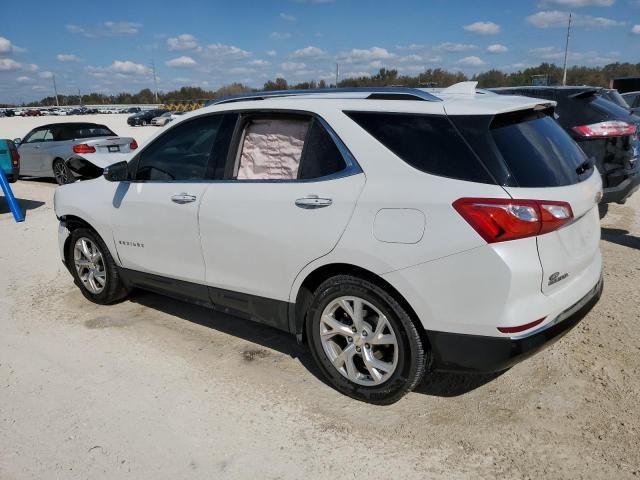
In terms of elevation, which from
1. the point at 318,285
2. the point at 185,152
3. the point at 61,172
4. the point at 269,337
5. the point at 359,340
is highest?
the point at 185,152

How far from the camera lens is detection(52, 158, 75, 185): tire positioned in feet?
40.4

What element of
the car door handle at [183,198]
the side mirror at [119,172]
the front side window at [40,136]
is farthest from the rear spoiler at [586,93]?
the front side window at [40,136]

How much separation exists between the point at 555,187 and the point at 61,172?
12180mm

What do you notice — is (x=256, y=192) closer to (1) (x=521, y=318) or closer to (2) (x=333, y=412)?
(2) (x=333, y=412)

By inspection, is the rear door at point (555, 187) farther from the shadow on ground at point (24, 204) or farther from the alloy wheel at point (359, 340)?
the shadow on ground at point (24, 204)

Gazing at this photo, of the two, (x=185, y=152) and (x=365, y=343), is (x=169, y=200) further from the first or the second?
(x=365, y=343)

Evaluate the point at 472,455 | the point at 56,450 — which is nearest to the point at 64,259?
the point at 56,450

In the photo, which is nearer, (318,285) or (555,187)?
(555,187)

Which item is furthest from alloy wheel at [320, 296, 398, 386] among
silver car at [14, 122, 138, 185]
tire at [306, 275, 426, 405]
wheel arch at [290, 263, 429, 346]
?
silver car at [14, 122, 138, 185]

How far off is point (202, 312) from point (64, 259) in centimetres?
156

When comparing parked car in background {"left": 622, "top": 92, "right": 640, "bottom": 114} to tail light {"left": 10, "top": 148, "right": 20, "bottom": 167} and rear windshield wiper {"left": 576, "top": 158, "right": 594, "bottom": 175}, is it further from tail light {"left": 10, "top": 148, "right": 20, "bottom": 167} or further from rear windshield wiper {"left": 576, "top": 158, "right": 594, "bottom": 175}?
tail light {"left": 10, "top": 148, "right": 20, "bottom": 167}

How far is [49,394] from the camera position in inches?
137

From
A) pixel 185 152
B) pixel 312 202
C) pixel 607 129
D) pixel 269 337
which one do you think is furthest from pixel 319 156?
pixel 607 129

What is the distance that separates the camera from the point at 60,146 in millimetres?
12359
